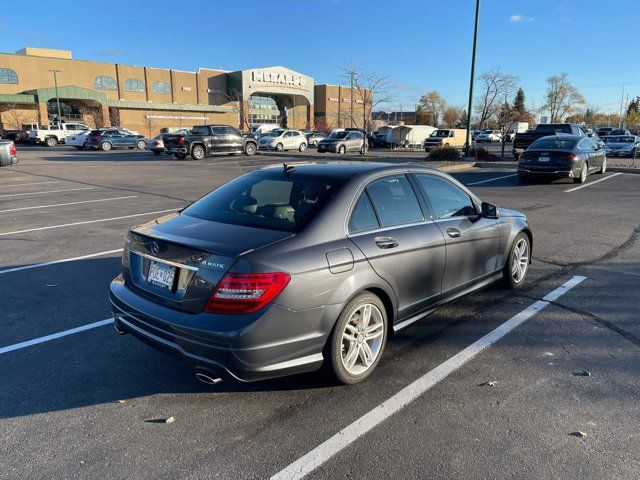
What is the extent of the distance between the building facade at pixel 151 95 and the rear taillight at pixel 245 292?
186 feet

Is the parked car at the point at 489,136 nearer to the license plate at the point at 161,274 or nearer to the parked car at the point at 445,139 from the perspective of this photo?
the parked car at the point at 445,139

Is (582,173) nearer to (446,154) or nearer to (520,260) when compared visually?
(446,154)

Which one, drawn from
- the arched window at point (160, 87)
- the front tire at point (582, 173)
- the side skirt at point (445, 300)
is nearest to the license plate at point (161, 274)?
the side skirt at point (445, 300)

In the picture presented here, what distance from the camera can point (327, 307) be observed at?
3.16 m

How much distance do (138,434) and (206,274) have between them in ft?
3.47

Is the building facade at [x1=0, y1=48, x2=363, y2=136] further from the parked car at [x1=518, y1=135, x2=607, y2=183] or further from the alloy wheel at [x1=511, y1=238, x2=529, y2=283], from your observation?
the alloy wheel at [x1=511, y1=238, x2=529, y2=283]

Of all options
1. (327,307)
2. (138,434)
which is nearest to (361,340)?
(327,307)

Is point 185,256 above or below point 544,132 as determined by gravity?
below

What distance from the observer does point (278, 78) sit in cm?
8506

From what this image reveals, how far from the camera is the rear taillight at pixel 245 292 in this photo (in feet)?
9.58

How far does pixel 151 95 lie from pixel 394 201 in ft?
279

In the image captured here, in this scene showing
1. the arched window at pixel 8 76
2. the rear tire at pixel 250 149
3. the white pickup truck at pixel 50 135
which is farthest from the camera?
the arched window at pixel 8 76

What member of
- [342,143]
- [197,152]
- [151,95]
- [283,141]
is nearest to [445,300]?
[197,152]

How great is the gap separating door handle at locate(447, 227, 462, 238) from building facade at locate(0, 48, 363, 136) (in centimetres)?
5503
